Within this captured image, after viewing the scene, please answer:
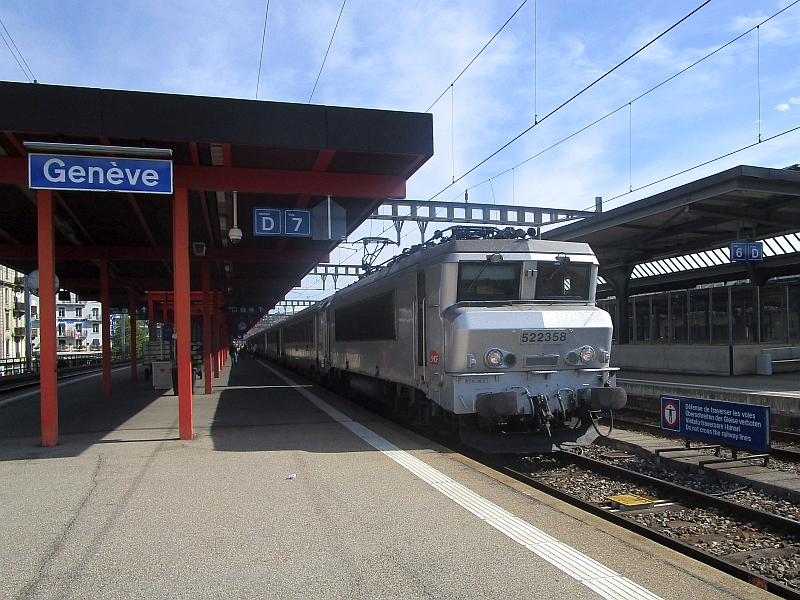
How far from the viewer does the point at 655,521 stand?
20.8ft

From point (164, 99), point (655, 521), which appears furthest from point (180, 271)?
point (655, 521)

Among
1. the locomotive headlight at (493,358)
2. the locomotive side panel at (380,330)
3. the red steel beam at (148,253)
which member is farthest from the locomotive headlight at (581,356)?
the red steel beam at (148,253)

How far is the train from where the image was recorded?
855 cm

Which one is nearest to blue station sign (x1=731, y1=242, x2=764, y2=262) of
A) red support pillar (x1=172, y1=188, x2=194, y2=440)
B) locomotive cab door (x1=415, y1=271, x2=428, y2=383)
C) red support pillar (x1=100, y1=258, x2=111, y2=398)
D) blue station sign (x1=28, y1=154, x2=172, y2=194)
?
locomotive cab door (x1=415, y1=271, x2=428, y2=383)

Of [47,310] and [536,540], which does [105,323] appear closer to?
[47,310]

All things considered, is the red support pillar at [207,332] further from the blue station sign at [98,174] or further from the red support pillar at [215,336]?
the blue station sign at [98,174]

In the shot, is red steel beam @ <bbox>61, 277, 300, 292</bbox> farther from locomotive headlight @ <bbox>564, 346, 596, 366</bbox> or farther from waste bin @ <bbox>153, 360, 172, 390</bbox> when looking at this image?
locomotive headlight @ <bbox>564, 346, 596, 366</bbox>

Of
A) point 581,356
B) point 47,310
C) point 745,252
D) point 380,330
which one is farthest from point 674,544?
point 745,252

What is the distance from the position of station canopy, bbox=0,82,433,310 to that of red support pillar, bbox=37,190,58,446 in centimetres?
63

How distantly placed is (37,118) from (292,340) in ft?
66.4

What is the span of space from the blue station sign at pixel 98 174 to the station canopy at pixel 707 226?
12311mm

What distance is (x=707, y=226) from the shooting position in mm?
19047

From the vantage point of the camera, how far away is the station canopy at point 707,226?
1571 centimetres

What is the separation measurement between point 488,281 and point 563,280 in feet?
4.00
